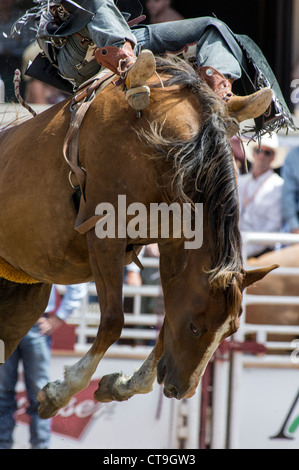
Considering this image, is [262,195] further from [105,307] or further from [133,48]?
[105,307]

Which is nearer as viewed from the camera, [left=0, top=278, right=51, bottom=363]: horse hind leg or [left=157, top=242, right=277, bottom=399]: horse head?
[left=157, top=242, right=277, bottom=399]: horse head

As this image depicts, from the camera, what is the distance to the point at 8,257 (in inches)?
145

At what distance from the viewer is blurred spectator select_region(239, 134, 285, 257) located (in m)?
6.02

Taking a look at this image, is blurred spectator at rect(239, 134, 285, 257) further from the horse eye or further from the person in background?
the horse eye

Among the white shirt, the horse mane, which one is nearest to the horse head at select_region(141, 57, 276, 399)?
the horse mane

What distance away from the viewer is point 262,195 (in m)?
6.04

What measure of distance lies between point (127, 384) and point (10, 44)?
270 centimetres

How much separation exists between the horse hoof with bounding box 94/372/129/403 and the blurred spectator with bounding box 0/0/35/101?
2.04 metres

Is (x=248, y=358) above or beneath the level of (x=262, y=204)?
beneath

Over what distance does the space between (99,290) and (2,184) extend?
2.62ft

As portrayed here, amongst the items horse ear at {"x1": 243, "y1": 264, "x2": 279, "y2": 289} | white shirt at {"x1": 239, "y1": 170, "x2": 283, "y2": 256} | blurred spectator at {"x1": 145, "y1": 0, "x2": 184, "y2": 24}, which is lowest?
white shirt at {"x1": 239, "y1": 170, "x2": 283, "y2": 256}

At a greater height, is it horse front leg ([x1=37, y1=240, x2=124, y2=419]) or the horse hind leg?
horse front leg ([x1=37, y1=240, x2=124, y2=419])

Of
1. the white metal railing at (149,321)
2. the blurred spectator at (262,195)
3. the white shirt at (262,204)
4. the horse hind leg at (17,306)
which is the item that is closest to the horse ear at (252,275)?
the horse hind leg at (17,306)

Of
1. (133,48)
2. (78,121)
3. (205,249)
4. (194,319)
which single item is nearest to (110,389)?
(194,319)
